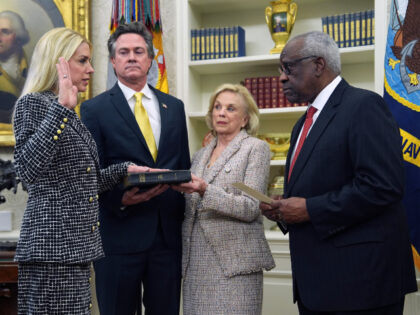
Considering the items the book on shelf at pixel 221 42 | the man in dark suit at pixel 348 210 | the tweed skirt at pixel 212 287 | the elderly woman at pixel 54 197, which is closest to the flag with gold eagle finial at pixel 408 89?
the tweed skirt at pixel 212 287

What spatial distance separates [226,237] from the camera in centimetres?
244

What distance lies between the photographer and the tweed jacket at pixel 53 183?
1716 mm

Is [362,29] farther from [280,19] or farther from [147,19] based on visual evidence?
[147,19]

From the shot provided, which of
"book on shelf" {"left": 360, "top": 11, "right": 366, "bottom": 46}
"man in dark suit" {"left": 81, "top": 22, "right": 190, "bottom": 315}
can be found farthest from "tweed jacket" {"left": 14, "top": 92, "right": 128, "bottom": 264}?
"book on shelf" {"left": 360, "top": 11, "right": 366, "bottom": 46}

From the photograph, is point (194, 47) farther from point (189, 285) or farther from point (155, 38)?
point (189, 285)

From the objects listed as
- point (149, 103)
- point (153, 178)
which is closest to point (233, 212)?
point (153, 178)

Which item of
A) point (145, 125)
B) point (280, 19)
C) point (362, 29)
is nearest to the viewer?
point (145, 125)

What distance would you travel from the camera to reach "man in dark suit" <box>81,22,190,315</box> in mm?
2273

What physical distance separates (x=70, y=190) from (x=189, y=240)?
832 millimetres

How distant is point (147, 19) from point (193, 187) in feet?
5.40

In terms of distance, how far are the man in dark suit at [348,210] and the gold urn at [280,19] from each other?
Answer: 1926mm

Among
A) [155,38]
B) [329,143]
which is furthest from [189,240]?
[155,38]

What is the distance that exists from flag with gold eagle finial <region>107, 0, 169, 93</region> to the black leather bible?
5.19ft

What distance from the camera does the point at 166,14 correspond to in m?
4.24
